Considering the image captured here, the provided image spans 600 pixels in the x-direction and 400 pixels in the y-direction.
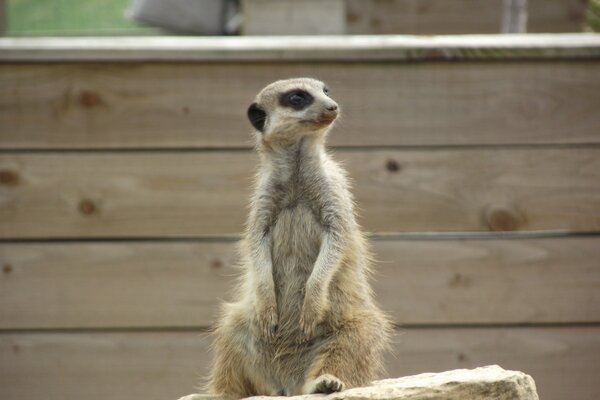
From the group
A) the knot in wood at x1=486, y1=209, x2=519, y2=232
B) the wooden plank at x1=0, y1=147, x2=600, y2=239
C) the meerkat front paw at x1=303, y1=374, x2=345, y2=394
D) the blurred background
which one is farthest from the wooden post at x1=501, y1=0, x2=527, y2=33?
the meerkat front paw at x1=303, y1=374, x2=345, y2=394

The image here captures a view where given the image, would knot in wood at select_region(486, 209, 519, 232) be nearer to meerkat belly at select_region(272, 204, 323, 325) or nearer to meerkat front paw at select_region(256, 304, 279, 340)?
meerkat belly at select_region(272, 204, 323, 325)

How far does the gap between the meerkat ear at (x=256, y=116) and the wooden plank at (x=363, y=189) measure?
1055 millimetres

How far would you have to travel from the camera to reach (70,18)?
6.28 metres

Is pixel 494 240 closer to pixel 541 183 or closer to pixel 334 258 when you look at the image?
pixel 541 183

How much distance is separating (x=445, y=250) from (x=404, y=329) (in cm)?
38

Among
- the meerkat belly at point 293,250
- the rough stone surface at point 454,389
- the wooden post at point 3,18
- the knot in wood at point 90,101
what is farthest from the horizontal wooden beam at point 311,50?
the rough stone surface at point 454,389

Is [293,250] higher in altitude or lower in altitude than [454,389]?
higher

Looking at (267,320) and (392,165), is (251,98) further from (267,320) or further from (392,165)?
(267,320)

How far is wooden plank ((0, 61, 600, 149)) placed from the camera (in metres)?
4.47

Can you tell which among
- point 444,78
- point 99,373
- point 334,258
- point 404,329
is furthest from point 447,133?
point 99,373

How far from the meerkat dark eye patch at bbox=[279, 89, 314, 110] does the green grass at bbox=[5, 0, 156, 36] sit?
10.1 ft

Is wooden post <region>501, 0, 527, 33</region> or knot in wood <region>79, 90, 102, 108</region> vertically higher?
wooden post <region>501, 0, 527, 33</region>

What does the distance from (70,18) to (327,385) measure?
401cm

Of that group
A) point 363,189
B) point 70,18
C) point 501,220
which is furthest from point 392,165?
point 70,18
